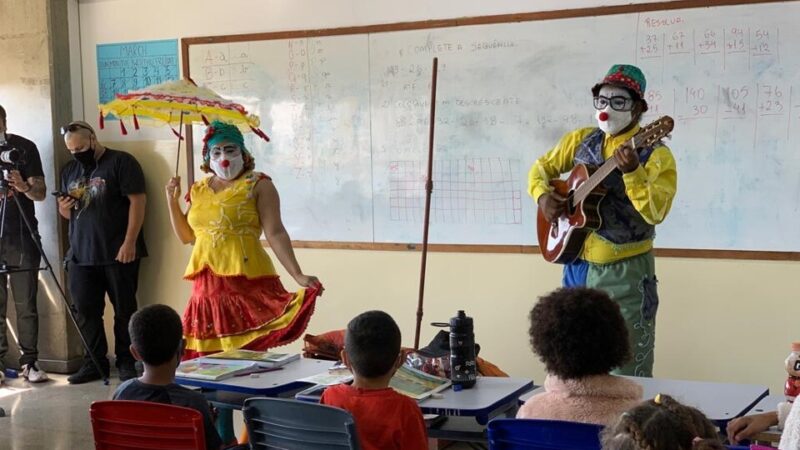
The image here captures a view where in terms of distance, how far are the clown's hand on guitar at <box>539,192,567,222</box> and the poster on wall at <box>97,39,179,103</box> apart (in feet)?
9.92

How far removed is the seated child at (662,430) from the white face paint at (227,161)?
277 cm

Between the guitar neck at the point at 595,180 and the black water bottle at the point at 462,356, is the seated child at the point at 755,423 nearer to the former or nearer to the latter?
the black water bottle at the point at 462,356

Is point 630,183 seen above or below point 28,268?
above

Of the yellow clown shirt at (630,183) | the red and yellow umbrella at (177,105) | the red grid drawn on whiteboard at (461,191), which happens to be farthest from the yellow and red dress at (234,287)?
the red grid drawn on whiteboard at (461,191)

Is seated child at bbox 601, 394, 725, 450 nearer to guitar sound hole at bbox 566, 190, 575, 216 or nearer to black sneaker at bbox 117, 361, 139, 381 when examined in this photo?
guitar sound hole at bbox 566, 190, 575, 216

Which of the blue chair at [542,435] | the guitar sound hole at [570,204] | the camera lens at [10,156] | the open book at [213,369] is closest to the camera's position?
the blue chair at [542,435]

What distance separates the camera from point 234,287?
4.04 meters

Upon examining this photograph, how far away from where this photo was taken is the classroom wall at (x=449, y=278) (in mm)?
4551

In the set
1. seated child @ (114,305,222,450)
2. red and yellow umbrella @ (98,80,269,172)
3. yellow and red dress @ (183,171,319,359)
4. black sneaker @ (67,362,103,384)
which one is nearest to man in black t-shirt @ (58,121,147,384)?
black sneaker @ (67,362,103,384)

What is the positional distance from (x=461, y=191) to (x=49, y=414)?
2.48 m

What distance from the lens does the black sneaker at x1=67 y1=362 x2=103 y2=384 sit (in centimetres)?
586

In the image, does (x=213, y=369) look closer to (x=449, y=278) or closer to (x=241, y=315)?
(x=241, y=315)

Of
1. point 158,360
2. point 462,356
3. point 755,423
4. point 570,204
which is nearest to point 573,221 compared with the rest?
point 570,204

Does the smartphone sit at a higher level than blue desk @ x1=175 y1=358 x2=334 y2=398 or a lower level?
higher
